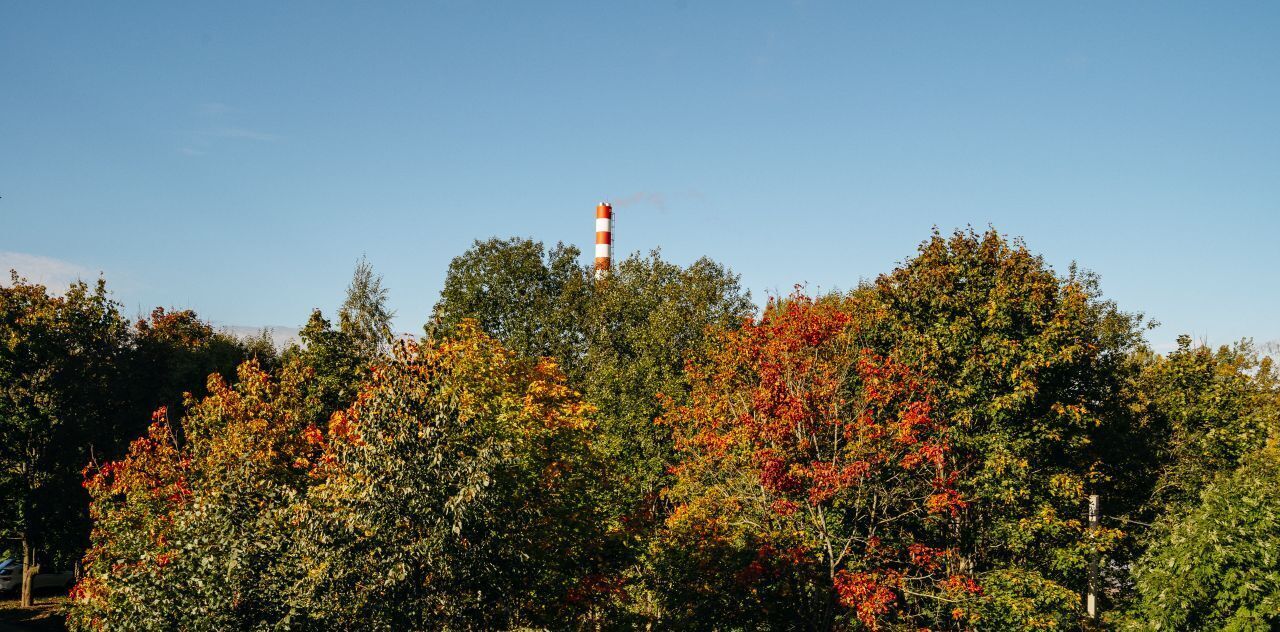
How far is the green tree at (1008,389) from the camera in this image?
78.5ft

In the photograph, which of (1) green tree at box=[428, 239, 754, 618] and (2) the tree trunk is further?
(2) the tree trunk

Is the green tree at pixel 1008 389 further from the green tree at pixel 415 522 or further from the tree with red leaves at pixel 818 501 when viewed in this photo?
the green tree at pixel 415 522

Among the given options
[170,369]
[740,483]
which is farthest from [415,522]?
[170,369]

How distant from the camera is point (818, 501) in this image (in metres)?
22.8

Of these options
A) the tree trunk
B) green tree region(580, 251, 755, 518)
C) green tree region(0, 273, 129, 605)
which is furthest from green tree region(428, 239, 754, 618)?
the tree trunk

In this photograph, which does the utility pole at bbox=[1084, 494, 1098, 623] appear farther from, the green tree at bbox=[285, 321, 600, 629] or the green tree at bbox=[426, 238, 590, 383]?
the green tree at bbox=[426, 238, 590, 383]

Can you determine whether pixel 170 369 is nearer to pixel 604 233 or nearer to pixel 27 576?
pixel 27 576

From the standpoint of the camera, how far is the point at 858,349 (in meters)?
27.7

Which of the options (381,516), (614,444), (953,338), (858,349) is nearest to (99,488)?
(381,516)

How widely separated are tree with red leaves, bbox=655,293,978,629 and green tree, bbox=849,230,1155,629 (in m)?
1.02

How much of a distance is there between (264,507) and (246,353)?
42.1m

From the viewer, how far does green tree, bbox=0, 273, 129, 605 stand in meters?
36.8

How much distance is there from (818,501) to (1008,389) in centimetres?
753

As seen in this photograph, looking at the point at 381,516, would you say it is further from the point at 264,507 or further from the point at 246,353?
the point at 246,353
